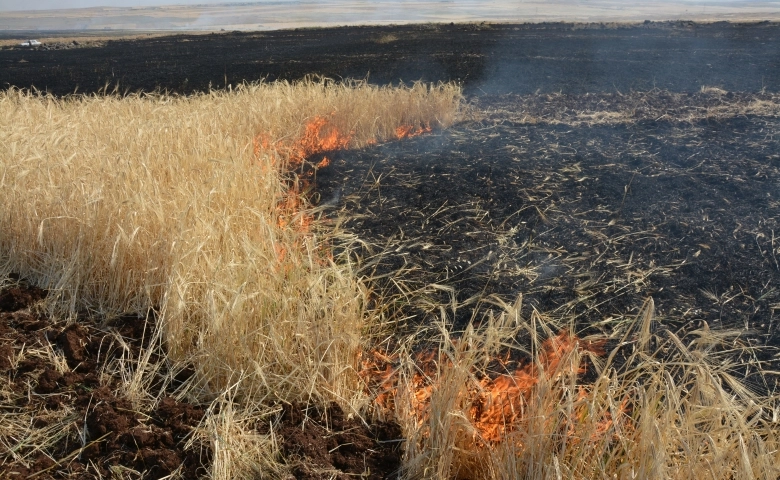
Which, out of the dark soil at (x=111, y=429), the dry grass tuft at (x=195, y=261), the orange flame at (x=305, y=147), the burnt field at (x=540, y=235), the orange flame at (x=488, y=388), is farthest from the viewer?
the orange flame at (x=305, y=147)

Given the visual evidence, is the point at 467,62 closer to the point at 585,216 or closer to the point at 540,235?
the point at 585,216

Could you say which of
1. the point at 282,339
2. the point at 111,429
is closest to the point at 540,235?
the point at 282,339

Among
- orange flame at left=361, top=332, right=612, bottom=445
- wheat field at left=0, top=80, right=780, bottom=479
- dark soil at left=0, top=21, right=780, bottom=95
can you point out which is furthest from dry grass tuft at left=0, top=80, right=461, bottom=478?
dark soil at left=0, top=21, right=780, bottom=95

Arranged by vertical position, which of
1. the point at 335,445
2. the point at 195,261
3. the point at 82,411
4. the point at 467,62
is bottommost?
the point at 335,445

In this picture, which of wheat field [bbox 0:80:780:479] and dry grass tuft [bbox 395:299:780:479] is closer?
dry grass tuft [bbox 395:299:780:479]

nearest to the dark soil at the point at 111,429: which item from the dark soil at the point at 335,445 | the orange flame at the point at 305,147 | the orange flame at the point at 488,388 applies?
the dark soil at the point at 335,445

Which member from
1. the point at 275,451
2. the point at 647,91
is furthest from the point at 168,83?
the point at 275,451

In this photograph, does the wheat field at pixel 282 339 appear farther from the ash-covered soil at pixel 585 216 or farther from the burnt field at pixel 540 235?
the ash-covered soil at pixel 585 216

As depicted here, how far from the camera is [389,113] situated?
7418mm

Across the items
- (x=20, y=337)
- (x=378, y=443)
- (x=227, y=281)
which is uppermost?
(x=227, y=281)

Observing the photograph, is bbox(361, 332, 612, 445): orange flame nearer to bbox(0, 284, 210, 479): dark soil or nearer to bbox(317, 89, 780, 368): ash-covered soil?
bbox(317, 89, 780, 368): ash-covered soil

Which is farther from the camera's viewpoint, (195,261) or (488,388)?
(195,261)

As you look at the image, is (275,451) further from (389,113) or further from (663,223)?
(389,113)

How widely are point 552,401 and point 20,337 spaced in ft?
7.76
